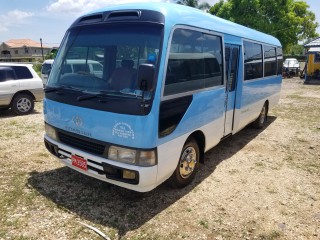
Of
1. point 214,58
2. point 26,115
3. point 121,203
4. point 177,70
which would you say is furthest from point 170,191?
point 26,115

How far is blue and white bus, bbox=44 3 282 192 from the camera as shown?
10.9 ft

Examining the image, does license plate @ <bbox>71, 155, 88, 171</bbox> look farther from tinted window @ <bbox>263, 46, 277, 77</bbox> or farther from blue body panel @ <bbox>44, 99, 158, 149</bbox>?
tinted window @ <bbox>263, 46, 277, 77</bbox>

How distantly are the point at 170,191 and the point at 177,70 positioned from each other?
6.22ft

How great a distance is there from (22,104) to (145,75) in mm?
7798

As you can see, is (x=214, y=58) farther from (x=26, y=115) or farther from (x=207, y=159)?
(x=26, y=115)

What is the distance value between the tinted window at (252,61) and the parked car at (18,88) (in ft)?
22.9

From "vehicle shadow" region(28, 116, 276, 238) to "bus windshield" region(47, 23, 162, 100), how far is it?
160 centimetres

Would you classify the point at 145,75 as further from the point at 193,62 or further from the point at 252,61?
the point at 252,61

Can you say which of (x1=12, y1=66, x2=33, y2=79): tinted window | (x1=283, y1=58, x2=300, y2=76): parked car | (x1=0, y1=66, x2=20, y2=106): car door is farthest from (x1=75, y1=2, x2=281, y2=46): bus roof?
(x1=283, y1=58, x2=300, y2=76): parked car

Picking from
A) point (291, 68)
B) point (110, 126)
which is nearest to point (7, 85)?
point (110, 126)

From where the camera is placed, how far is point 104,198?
4109mm

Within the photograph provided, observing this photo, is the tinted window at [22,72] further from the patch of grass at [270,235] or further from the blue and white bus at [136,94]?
the patch of grass at [270,235]

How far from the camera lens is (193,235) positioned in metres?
3.40

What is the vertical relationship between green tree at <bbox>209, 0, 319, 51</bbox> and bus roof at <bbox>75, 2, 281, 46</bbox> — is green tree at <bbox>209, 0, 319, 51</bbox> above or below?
above
